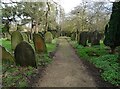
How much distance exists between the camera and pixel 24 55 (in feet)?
34.5

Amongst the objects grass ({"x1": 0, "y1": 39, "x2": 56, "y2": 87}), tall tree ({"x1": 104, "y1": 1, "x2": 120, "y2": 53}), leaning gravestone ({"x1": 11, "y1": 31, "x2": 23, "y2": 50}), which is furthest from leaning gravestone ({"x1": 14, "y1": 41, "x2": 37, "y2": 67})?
tall tree ({"x1": 104, "y1": 1, "x2": 120, "y2": 53})

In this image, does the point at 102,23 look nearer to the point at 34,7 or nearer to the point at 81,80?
the point at 34,7

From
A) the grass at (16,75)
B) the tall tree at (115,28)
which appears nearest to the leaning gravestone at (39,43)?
the grass at (16,75)

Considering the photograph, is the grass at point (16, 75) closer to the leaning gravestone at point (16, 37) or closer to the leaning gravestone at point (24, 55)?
the leaning gravestone at point (24, 55)

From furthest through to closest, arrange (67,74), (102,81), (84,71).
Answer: (84,71)
(67,74)
(102,81)

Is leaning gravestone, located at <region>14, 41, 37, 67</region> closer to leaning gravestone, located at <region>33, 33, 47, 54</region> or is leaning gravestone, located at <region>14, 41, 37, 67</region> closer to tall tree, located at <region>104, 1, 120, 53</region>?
leaning gravestone, located at <region>33, 33, 47, 54</region>

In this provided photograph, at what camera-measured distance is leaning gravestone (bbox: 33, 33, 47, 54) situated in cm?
1520

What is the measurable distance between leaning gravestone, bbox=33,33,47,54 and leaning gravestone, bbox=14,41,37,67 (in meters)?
4.61

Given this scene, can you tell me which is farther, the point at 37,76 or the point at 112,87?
the point at 37,76

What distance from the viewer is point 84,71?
10.7m

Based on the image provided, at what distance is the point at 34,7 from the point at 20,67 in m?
28.4

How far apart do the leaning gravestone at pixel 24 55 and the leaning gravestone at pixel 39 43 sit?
15.1 feet

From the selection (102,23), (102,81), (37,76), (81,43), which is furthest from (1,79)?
(102,23)

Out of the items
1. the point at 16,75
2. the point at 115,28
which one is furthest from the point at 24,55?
the point at 115,28
